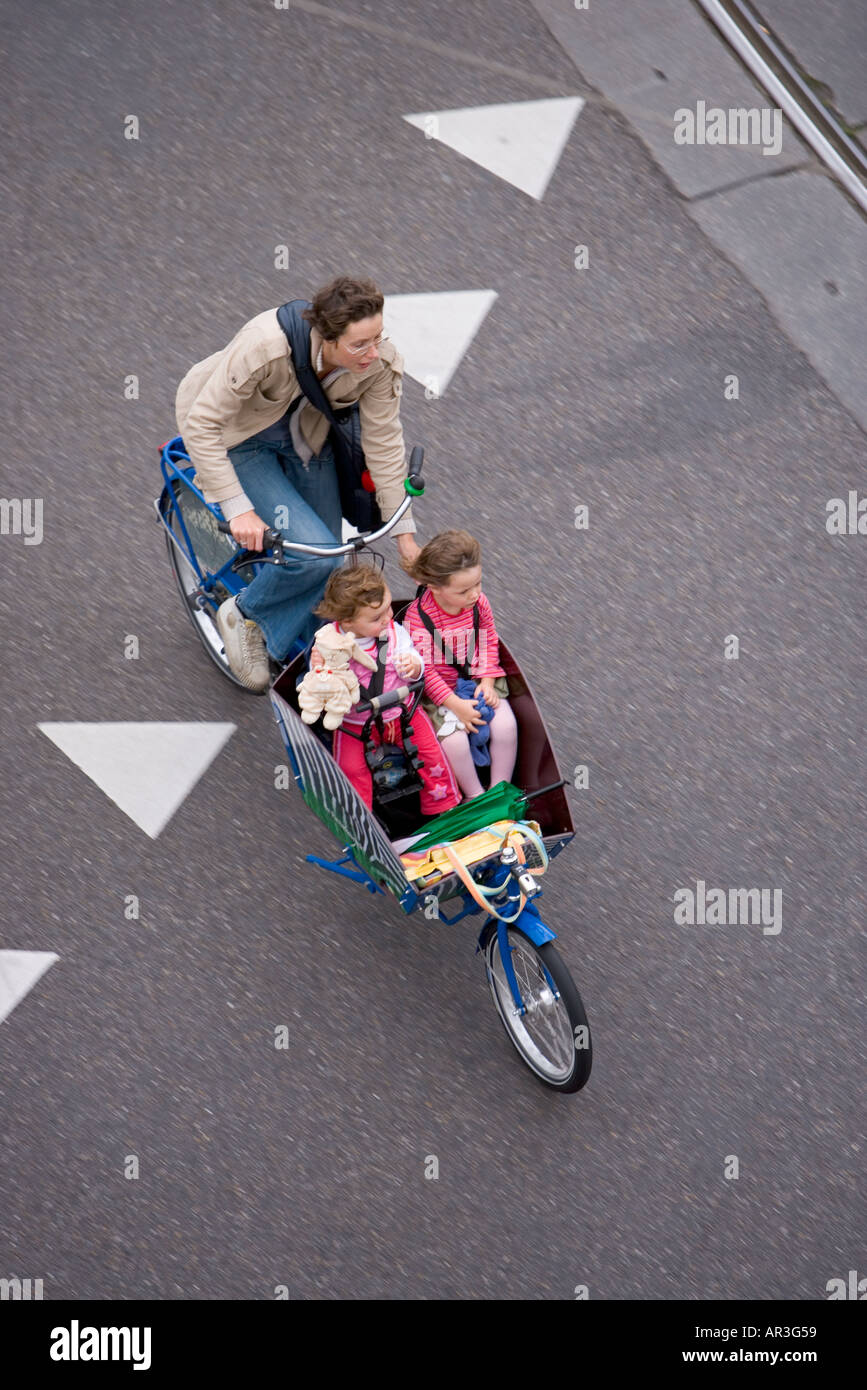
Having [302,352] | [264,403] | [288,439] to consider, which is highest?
[302,352]

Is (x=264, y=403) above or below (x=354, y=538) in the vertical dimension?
above

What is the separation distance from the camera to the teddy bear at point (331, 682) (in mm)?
4496

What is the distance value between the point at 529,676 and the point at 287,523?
1.57 m

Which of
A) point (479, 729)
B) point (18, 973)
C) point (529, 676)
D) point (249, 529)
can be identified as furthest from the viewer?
point (529, 676)

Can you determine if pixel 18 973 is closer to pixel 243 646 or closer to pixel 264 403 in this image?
pixel 243 646

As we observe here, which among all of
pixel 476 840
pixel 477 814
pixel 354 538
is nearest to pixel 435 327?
pixel 354 538

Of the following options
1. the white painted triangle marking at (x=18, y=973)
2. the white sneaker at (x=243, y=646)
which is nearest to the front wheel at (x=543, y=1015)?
the white sneaker at (x=243, y=646)

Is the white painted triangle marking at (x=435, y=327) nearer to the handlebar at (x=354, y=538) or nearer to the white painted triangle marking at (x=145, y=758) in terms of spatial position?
the handlebar at (x=354, y=538)

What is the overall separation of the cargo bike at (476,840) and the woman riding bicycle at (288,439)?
16 centimetres

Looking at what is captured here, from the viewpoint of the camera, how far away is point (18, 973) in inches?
203

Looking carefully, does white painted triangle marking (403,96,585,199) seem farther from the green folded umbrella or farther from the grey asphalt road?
the green folded umbrella

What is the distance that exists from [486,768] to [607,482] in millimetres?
2184

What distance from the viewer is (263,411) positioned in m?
4.80

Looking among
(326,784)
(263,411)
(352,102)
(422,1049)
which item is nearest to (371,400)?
(263,411)
